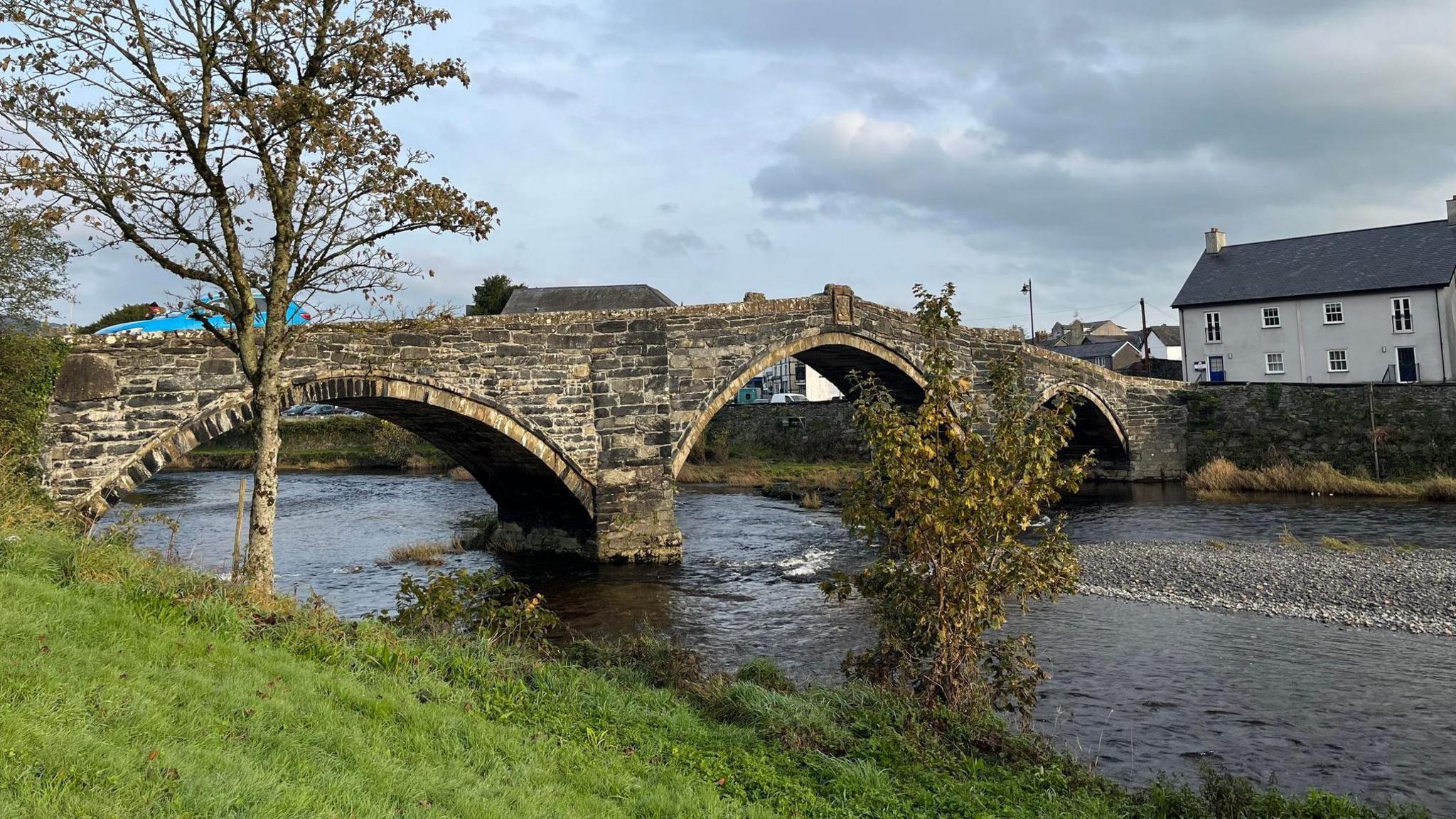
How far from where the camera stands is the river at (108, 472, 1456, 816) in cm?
818

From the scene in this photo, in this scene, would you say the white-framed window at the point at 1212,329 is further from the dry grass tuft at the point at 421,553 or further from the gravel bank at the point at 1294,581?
the dry grass tuft at the point at 421,553

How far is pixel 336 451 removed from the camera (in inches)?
1820

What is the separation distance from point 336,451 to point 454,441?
29.9 m

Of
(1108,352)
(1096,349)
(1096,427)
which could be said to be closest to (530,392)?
(1096,427)

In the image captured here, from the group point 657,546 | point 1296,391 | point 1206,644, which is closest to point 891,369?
point 657,546

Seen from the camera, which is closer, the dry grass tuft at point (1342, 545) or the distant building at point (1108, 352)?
the dry grass tuft at point (1342, 545)

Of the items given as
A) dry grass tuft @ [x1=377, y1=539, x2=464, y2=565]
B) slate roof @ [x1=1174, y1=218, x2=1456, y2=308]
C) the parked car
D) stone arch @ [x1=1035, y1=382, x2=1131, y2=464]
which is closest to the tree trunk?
the parked car

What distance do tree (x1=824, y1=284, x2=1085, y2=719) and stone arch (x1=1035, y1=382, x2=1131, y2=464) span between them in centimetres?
2381

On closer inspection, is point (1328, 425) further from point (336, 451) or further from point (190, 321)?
point (336, 451)

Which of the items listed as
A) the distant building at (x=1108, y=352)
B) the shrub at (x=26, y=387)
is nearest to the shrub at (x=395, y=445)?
the shrub at (x=26, y=387)

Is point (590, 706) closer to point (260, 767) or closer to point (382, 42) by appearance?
point (260, 767)

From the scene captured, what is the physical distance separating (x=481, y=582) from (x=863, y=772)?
5223 millimetres

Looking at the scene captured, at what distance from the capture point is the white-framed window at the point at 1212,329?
4544 centimetres

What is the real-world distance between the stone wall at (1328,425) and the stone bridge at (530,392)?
16.3 m
